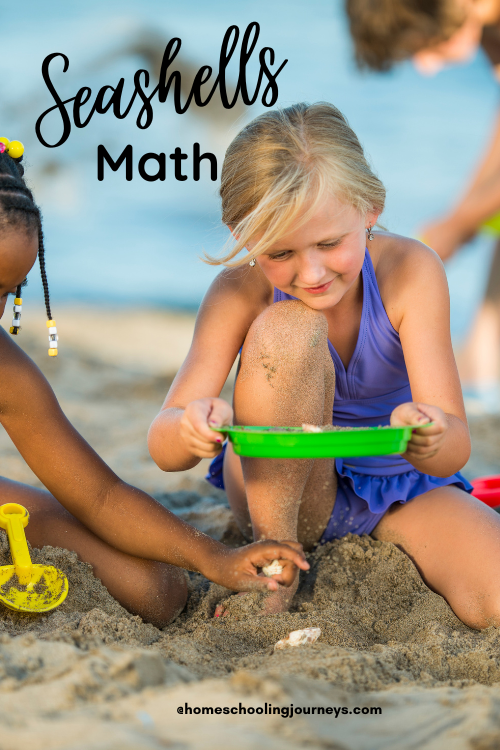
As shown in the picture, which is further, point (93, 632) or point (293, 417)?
point (293, 417)

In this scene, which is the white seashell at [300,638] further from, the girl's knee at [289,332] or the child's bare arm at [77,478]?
the girl's knee at [289,332]

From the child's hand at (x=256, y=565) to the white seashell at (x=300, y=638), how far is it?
12 centimetres

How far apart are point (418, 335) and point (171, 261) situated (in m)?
6.88

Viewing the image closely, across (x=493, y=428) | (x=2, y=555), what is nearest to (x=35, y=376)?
(x=2, y=555)

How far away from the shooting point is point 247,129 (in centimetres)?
169

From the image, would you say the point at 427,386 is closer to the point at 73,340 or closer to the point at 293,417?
the point at 293,417

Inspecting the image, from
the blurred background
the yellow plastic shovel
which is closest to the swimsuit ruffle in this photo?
the yellow plastic shovel

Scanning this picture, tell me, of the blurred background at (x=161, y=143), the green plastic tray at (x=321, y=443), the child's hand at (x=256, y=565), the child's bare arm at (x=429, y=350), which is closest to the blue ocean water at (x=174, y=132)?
the blurred background at (x=161, y=143)

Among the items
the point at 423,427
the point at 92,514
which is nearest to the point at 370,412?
the point at 423,427

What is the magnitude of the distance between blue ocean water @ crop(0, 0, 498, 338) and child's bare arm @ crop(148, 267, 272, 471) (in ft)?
15.0

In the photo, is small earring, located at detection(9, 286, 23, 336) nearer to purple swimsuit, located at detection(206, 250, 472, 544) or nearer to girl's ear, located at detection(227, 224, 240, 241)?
girl's ear, located at detection(227, 224, 240, 241)

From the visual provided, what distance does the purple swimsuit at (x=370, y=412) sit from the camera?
5.98 ft

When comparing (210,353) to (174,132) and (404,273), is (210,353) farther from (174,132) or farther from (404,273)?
(174,132)

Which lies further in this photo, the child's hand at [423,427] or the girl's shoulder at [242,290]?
the girl's shoulder at [242,290]
